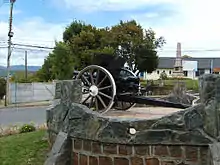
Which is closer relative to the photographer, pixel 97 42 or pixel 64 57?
pixel 64 57

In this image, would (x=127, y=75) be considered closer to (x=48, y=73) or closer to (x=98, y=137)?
(x=98, y=137)

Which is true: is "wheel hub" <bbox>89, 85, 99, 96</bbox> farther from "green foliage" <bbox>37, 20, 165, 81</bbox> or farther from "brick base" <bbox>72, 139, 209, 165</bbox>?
"green foliage" <bbox>37, 20, 165, 81</bbox>

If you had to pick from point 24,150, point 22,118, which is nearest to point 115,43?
point 22,118

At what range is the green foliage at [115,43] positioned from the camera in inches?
1721

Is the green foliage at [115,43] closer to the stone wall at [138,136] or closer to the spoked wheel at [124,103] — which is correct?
the spoked wheel at [124,103]

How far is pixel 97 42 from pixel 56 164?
38991mm

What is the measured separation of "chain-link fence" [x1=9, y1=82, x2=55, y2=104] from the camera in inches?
1241

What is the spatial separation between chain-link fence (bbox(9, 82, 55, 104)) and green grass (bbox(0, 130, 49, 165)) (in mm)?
21245

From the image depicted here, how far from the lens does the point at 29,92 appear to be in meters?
32.9

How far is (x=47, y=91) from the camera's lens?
3400 centimetres

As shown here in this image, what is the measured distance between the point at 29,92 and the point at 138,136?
2684cm

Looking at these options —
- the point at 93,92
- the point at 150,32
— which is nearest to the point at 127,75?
the point at 93,92

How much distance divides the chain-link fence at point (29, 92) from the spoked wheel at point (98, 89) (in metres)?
19.9

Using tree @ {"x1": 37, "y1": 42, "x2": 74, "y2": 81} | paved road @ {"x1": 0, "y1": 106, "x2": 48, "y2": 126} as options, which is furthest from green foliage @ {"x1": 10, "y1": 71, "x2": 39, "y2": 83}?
paved road @ {"x1": 0, "y1": 106, "x2": 48, "y2": 126}
